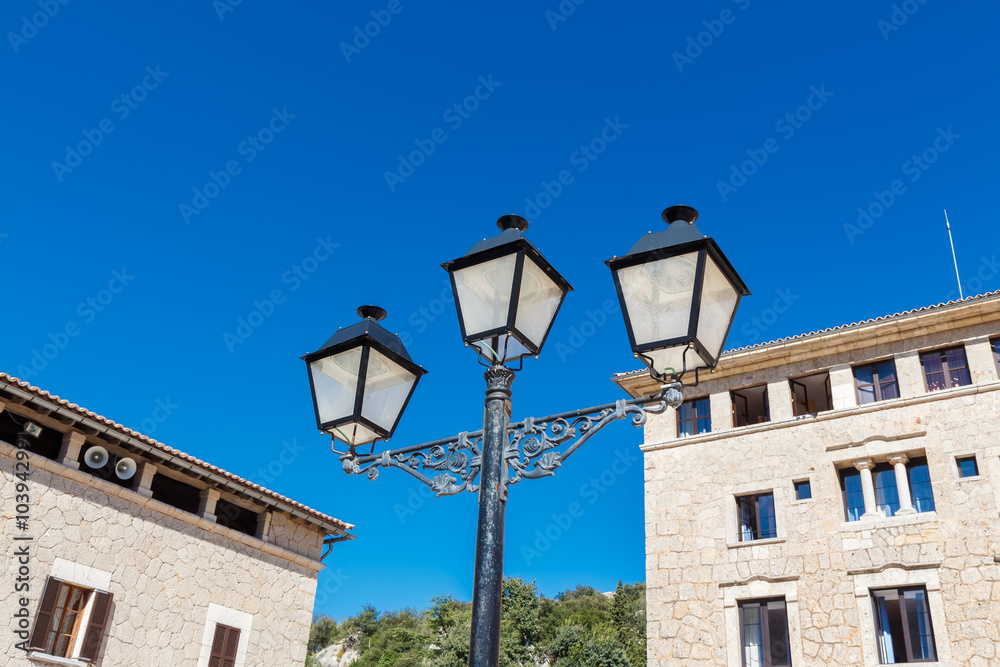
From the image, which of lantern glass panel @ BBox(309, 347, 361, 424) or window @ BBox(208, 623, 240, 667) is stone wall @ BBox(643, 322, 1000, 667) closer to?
window @ BBox(208, 623, 240, 667)

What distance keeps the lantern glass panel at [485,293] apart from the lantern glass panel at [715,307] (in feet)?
3.03

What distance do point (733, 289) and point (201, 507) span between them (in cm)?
1365

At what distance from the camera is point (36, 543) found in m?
12.6

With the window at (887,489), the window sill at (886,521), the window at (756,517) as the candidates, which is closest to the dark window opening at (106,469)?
the window at (756,517)

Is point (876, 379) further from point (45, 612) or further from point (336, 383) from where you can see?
point (336, 383)

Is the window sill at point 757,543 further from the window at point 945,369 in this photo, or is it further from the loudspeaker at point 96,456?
the loudspeaker at point 96,456

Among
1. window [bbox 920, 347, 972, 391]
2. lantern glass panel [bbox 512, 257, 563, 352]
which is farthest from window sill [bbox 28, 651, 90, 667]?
window [bbox 920, 347, 972, 391]

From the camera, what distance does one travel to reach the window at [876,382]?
1952cm

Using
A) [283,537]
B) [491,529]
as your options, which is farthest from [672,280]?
[283,537]

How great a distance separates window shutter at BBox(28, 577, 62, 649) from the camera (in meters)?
12.4

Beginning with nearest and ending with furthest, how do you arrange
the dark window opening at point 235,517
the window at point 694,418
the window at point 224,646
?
the window at point 224,646 < the dark window opening at point 235,517 < the window at point 694,418

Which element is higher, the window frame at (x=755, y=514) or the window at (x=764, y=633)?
the window frame at (x=755, y=514)

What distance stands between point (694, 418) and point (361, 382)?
1856cm

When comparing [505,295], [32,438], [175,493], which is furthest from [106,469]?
[505,295]
